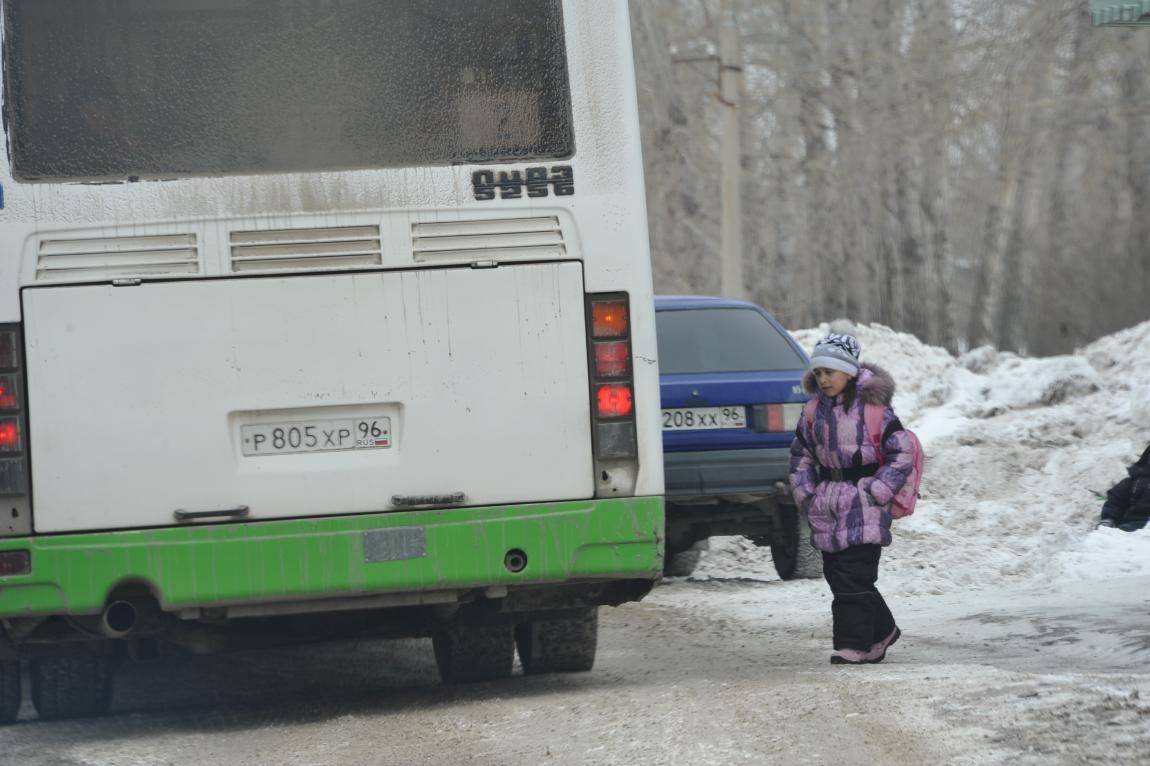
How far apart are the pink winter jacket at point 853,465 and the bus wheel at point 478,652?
4.62 ft

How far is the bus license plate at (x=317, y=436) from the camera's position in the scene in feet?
21.1

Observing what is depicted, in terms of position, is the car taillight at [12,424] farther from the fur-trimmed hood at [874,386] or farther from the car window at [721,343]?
the car window at [721,343]

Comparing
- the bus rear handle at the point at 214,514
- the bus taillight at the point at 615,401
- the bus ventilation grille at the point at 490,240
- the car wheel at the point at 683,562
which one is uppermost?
the bus ventilation grille at the point at 490,240

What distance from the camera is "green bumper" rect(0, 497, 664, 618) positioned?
633 cm

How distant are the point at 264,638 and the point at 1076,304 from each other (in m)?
28.9

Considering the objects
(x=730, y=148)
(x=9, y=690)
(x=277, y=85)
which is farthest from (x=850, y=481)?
(x=730, y=148)

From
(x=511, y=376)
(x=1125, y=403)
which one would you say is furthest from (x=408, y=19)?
(x=1125, y=403)

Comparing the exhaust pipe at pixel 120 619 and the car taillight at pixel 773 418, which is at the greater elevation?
the car taillight at pixel 773 418

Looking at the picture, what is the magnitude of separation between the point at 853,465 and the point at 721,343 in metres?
3.32

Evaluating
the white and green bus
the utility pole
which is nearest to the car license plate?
Result: the white and green bus

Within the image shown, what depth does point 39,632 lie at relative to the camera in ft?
21.9

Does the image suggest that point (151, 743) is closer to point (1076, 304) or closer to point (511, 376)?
point (511, 376)

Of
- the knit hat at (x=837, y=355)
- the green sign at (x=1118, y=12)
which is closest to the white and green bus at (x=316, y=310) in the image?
the knit hat at (x=837, y=355)

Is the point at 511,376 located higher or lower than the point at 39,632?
higher
